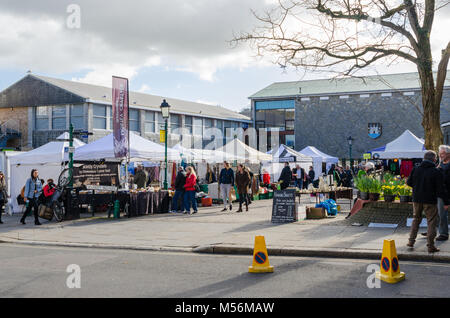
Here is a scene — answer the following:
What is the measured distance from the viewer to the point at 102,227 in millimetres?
13633

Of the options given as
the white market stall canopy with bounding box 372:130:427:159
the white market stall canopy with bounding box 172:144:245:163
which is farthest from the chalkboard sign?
the white market stall canopy with bounding box 372:130:427:159

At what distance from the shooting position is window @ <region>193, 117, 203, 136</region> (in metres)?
45.8

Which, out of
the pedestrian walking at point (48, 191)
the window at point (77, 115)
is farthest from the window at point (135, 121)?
the pedestrian walking at point (48, 191)

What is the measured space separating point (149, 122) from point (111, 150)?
913 inches

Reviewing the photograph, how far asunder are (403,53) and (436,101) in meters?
1.58

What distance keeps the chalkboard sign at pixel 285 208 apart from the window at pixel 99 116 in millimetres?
24985

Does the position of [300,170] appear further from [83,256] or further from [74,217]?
[83,256]

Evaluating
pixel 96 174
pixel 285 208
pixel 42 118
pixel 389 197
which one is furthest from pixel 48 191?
pixel 42 118

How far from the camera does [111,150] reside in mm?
17641

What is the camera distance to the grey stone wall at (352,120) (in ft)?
157

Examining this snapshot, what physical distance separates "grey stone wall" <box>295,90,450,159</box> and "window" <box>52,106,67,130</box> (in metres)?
26.4

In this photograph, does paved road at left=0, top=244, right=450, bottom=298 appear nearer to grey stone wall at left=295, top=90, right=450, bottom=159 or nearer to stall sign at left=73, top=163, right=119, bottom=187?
stall sign at left=73, top=163, right=119, bottom=187

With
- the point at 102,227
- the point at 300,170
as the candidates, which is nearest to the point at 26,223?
the point at 102,227

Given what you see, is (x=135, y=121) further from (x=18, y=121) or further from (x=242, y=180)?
(x=242, y=180)
